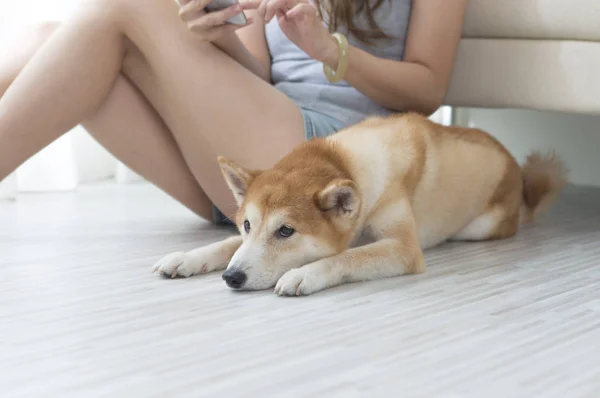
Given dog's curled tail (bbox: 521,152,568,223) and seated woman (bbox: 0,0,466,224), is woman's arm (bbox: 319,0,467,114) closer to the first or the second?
seated woman (bbox: 0,0,466,224)

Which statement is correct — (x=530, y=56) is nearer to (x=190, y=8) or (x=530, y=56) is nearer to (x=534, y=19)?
(x=534, y=19)

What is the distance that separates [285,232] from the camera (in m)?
1.26

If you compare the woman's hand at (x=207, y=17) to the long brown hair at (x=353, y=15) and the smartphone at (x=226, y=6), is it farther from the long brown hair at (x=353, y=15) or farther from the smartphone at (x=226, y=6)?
the long brown hair at (x=353, y=15)

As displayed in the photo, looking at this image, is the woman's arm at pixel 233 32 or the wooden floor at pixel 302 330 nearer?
the wooden floor at pixel 302 330

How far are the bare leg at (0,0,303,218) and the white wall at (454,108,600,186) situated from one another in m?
1.37

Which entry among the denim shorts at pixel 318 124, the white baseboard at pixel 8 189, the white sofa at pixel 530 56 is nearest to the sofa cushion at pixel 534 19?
the white sofa at pixel 530 56

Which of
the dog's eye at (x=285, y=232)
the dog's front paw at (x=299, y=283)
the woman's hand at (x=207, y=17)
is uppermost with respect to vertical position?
the woman's hand at (x=207, y=17)

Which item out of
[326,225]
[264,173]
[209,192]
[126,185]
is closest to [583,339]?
[326,225]

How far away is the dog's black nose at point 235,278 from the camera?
123cm

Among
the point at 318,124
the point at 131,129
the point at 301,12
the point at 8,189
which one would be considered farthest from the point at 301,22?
the point at 8,189

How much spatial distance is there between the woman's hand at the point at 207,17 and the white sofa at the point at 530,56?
637mm

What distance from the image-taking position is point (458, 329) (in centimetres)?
105

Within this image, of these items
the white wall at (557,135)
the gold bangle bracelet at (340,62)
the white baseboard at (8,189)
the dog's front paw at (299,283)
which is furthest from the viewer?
the white wall at (557,135)

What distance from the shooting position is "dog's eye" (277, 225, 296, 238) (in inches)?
49.5
